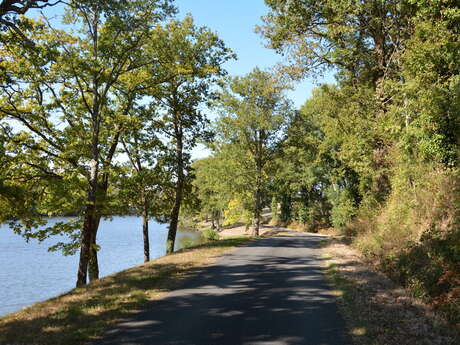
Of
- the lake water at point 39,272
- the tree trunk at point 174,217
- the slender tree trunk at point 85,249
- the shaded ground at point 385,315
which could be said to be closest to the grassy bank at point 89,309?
the slender tree trunk at point 85,249

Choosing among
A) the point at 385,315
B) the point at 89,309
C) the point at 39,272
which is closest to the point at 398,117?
the point at 385,315

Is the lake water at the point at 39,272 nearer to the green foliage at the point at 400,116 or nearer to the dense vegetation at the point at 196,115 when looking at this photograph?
the dense vegetation at the point at 196,115

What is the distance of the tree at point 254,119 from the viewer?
36344mm

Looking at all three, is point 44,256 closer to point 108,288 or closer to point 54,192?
point 54,192

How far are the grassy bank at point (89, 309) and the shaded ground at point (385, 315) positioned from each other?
5213mm

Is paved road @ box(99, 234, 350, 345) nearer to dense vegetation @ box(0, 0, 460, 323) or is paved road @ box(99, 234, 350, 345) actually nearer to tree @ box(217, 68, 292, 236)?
dense vegetation @ box(0, 0, 460, 323)

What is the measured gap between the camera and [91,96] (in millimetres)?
20078

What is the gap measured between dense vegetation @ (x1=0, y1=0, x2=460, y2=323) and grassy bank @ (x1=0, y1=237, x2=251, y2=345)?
171 inches

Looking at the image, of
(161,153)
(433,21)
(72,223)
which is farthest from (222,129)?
(433,21)

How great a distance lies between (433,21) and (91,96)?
57.4ft

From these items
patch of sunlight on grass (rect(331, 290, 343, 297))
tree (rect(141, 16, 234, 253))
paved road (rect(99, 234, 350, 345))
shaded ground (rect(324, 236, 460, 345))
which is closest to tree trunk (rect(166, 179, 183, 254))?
tree (rect(141, 16, 234, 253))

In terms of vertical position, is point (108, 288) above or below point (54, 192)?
below

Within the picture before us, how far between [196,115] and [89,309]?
56.2 feet

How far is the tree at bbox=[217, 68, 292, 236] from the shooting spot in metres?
36.3
